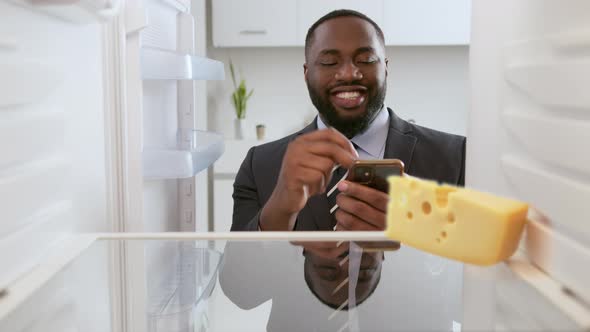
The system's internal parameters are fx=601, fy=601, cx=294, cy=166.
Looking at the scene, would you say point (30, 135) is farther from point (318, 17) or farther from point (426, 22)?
point (426, 22)

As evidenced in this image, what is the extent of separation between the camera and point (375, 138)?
1.47m

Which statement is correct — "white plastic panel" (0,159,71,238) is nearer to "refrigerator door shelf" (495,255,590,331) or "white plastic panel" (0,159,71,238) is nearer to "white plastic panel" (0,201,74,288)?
"white plastic panel" (0,201,74,288)

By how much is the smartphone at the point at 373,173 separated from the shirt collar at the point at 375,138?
0.53 metres

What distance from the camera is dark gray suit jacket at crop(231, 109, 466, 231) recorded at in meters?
1.42

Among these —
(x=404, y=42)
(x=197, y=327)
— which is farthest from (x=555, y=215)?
(x=404, y=42)

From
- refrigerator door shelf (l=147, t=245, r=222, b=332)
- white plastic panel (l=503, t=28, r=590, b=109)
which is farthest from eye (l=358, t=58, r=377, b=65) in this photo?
white plastic panel (l=503, t=28, r=590, b=109)

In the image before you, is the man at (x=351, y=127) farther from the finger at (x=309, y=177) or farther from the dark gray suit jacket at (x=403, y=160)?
the finger at (x=309, y=177)

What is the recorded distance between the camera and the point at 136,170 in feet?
2.37

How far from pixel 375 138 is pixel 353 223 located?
19.5 inches

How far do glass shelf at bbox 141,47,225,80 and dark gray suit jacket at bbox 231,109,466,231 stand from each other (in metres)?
0.50

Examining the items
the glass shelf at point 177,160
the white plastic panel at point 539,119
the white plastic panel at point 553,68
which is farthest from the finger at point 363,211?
the white plastic panel at point 553,68

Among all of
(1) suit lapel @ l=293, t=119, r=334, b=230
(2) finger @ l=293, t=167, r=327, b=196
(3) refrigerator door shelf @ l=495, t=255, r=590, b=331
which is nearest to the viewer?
(3) refrigerator door shelf @ l=495, t=255, r=590, b=331

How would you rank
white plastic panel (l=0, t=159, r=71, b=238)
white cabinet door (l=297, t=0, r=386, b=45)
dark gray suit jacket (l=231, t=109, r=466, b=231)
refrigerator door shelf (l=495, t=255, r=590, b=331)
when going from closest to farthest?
refrigerator door shelf (l=495, t=255, r=590, b=331) < white plastic panel (l=0, t=159, r=71, b=238) < dark gray suit jacket (l=231, t=109, r=466, b=231) < white cabinet door (l=297, t=0, r=386, b=45)

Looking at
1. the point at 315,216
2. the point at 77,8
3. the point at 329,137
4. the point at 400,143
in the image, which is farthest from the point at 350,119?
the point at 77,8
